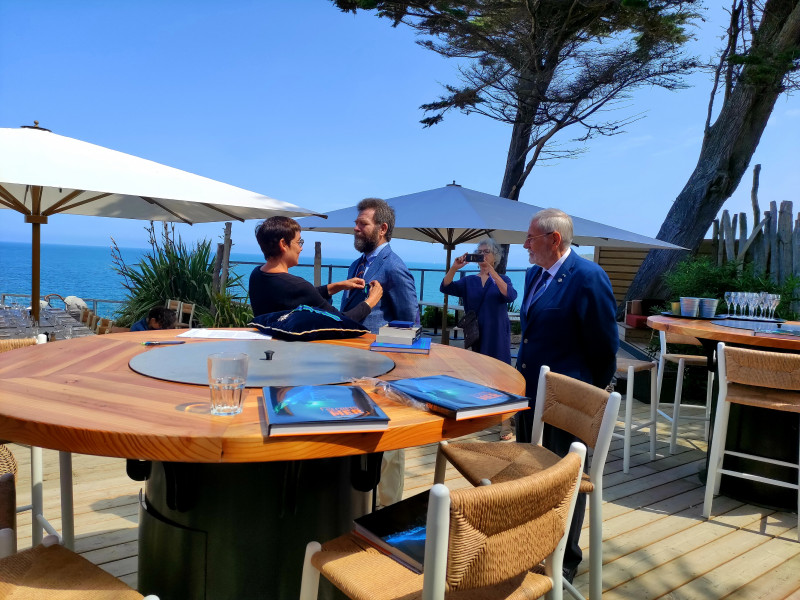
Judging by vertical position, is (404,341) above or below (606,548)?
above

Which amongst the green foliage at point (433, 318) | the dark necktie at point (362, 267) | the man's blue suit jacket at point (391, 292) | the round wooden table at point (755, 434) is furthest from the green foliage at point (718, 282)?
the green foliage at point (433, 318)

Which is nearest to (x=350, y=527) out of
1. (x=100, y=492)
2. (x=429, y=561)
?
(x=429, y=561)

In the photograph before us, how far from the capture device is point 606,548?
106 inches

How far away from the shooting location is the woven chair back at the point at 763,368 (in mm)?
2781

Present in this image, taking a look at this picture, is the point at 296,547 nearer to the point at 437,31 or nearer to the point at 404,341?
the point at 404,341

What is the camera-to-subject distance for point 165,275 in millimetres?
10039

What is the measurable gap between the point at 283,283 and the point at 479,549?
2037 millimetres

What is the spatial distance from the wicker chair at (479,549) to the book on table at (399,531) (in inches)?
0.9

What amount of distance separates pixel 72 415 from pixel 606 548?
8.13ft

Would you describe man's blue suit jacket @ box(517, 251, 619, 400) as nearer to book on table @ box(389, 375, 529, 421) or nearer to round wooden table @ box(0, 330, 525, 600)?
round wooden table @ box(0, 330, 525, 600)

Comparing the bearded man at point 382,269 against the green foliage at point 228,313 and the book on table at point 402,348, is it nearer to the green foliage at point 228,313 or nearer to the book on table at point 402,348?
the book on table at point 402,348

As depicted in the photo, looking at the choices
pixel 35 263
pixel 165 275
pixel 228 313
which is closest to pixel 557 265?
pixel 35 263

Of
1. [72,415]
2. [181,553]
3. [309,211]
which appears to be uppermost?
[309,211]

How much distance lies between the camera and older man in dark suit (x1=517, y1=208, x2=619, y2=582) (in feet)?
7.97
